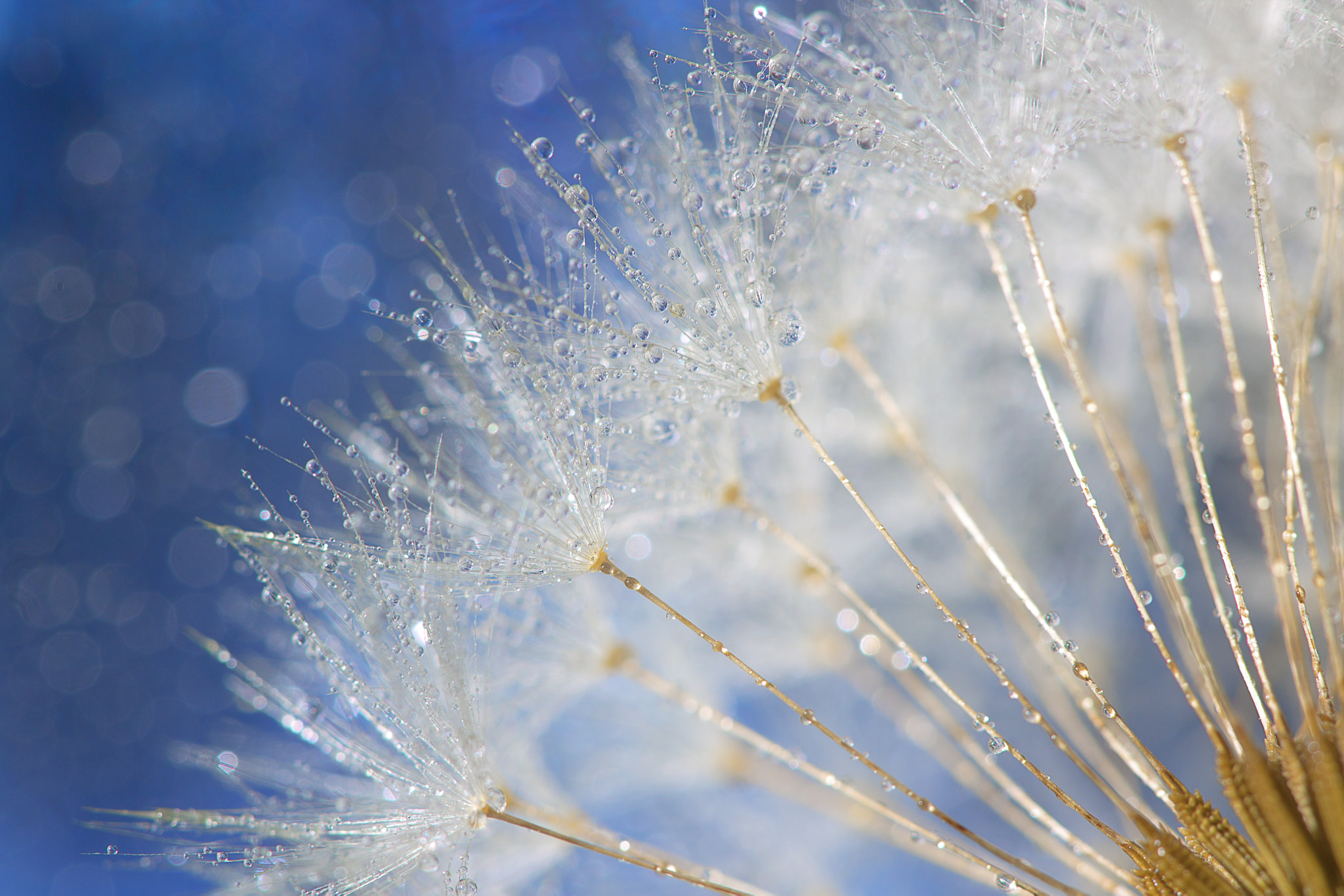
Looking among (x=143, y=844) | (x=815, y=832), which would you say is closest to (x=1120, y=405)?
(x=815, y=832)

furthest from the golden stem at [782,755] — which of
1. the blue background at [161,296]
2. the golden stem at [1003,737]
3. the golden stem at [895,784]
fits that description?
the blue background at [161,296]

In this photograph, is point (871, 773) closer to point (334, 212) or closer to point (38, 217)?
point (334, 212)

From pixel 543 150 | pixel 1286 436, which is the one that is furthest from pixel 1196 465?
pixel 543 150

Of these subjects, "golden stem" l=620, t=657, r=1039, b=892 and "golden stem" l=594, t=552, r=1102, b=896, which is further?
"golden stem" l=620, t=657, r=1039, b=892

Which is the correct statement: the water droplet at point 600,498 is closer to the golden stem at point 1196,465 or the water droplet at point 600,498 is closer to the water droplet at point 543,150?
the water droplet at point 543,150

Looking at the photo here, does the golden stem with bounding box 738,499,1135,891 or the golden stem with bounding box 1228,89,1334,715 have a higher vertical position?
the golden stem with bounding box 1228,89,1334,715

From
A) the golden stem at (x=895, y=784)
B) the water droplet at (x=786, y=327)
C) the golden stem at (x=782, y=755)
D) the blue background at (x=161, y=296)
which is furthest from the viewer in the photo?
the blue background at (x=161, y=296)

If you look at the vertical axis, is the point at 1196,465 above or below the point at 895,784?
above

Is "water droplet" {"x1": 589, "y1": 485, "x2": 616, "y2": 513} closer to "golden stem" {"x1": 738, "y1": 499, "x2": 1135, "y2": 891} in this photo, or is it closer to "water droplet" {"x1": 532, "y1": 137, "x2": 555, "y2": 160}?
"golden stem" {"x1": 738, "y1": 499, "x2": 1135, "y2": 891}

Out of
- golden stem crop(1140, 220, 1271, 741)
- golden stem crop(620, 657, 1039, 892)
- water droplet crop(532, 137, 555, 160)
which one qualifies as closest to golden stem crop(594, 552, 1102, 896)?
golden stem crop(620, 657, 1039, 892)

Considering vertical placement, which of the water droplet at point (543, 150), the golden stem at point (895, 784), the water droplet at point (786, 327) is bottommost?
the golden stem at point (895, 784)

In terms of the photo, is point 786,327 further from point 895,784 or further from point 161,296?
point 161,296
